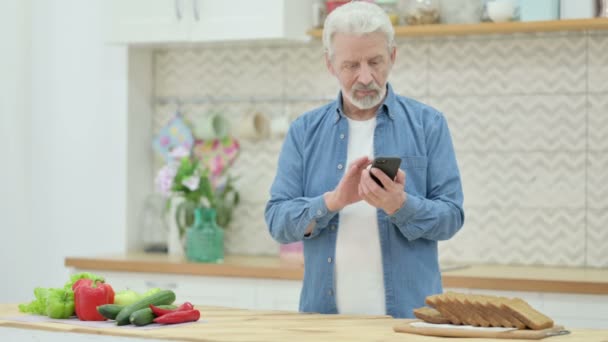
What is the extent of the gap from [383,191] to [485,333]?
1.59ft

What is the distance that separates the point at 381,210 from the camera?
268 cm

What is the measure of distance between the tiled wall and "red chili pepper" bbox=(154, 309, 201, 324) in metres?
2.03

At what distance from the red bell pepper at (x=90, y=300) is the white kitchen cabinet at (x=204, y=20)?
6.36 ft

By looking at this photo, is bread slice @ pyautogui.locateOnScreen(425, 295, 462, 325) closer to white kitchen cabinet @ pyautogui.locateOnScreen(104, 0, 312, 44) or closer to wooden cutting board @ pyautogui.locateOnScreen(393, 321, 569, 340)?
wooden cutting board @ pyautogui.locateOnScreen(393, 321, 569, 340)

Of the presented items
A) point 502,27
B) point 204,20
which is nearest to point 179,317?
point 502,27

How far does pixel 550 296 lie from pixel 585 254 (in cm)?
55

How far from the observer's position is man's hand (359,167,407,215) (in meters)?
2.41

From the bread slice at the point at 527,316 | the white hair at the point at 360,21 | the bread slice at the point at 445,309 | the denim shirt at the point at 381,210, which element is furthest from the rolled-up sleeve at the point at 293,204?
the bread slice at the point at 527,316

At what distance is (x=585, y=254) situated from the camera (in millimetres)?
4027

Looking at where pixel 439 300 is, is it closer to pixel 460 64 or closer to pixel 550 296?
pixel 550 296

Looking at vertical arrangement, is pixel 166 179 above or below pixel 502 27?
below

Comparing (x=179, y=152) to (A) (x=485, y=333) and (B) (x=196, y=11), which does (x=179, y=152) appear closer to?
(B) (x=196, y=11)

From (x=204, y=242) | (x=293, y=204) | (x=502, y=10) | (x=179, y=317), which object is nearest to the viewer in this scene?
(x=179, y=317)

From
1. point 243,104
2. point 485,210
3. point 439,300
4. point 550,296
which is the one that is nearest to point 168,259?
point 243,104
